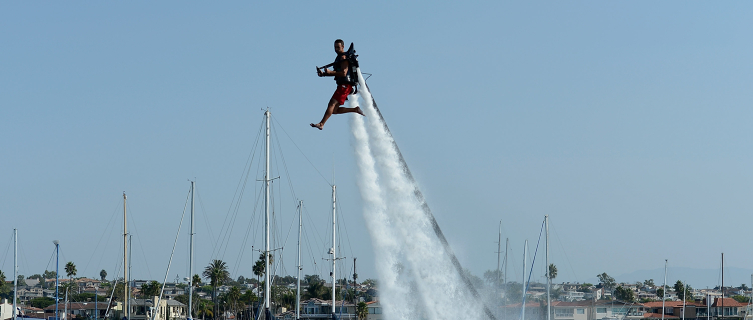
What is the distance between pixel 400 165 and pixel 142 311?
104 meters

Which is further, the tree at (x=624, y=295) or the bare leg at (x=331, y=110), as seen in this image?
the tree at (x=624, y=295)

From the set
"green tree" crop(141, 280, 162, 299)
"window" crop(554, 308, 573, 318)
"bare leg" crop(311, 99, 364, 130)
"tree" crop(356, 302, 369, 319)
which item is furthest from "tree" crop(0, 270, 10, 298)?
"bare leg" crop(311, 99, 364, 130)

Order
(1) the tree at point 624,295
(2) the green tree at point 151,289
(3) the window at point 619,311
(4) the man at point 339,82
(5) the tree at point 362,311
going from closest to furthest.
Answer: (4) the man at point 339,82
(3) the window at point 619,311
(5) the tree at point 362,311
(2) the green tree at point 151,289
(1) the tree at point 624,295

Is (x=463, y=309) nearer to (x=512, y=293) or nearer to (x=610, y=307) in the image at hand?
(x=512, y=293)

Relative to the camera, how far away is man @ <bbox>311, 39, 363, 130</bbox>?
74.2 ft

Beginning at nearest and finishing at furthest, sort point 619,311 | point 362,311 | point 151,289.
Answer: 1. point 619,311
2. point 362,311
3. point 151,289

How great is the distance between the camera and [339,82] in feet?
76.0

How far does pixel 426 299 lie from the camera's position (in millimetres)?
29141

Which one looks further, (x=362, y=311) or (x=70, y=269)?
(x=70, y=269)

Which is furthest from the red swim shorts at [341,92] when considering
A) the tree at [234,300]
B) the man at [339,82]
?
the tree at [234,300]

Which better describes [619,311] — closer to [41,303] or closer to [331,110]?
[331,110]

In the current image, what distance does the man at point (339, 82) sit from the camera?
22625mm

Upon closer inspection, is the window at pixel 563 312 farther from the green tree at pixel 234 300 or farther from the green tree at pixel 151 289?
the green tree at pixel 151 289

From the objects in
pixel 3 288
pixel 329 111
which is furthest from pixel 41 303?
pixel 329 111
